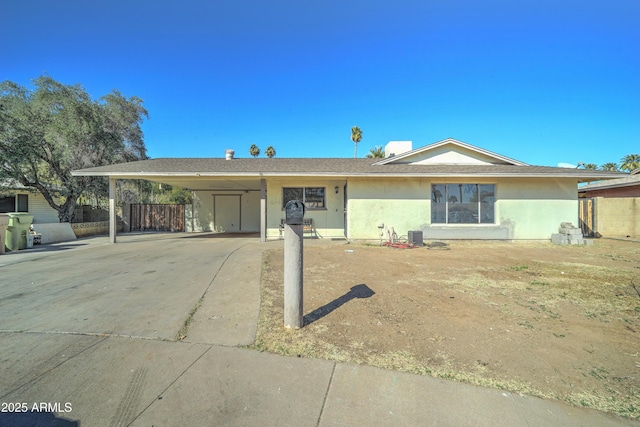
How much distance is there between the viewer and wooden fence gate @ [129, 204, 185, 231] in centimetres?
1775

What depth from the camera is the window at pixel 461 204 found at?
11.9 metres

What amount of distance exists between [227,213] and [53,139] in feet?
28.4

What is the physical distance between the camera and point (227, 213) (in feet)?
57.0

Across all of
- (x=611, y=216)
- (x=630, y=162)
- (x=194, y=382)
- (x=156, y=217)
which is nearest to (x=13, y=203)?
(x=156, y=217)

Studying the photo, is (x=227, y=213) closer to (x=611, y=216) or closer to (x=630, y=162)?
(x=611, y=216)

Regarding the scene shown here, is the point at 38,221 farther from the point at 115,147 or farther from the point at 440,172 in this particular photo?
the point at 440,172

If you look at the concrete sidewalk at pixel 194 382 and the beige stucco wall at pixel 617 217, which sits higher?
the beige stucco wall at pixel 617 217

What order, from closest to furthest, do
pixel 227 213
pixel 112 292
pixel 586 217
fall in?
1. pixel 112 292
2. pixel 586 217
3. pixel 227 213

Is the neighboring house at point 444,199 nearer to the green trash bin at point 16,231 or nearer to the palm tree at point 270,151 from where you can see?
the green trash bin at point 16,231

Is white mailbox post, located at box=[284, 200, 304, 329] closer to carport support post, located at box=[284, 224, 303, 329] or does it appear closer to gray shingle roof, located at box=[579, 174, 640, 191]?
carport support post, located at box=[284, 224, 303, 329]

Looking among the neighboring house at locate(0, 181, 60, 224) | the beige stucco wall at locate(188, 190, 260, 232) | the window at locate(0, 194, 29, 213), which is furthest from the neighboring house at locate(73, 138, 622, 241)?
the window at locate(0, 194, 29, 213)

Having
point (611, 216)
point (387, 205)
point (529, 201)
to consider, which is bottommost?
point (611, 216)

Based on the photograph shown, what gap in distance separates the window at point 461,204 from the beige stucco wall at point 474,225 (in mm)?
231

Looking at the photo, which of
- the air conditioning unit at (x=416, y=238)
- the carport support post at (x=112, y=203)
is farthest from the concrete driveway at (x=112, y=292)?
the air conditioning unit at (x=416, y=238)
